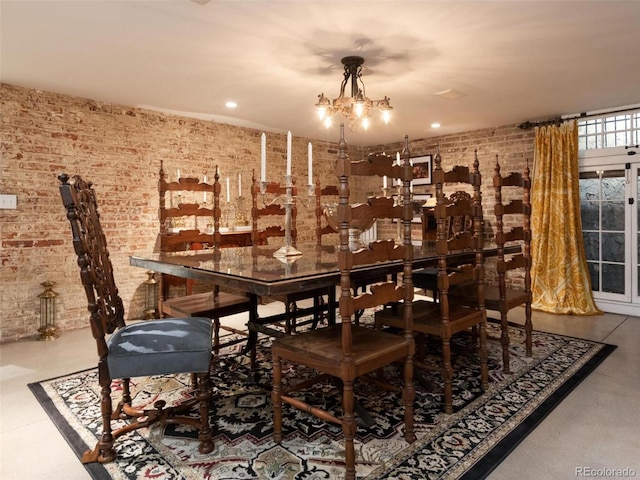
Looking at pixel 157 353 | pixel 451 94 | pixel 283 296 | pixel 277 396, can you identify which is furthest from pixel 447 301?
pixel 451 94

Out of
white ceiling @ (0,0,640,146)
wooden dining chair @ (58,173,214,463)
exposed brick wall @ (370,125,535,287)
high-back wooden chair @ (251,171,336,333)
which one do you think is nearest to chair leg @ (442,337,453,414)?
high-back wooden chair @ (251,171,336,333)

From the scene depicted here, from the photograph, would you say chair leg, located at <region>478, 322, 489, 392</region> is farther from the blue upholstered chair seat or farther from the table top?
the blue upholstered chair seat

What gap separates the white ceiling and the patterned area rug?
2332 millimetres

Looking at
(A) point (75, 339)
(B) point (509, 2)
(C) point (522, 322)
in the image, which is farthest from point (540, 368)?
(A) point (75, 339)

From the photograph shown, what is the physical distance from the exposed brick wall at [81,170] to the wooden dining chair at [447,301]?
3206mm

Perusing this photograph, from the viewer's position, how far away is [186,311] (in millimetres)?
2588

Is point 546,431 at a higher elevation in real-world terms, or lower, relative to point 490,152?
lower

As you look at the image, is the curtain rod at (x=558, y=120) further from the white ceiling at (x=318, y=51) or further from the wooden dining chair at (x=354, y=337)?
the wooden dining chair at (x=354, y=337)

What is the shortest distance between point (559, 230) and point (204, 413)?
4606 millimetres

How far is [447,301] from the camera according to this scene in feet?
7.52

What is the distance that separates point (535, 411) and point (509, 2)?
7.73 feet

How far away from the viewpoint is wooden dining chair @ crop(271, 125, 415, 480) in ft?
5.50

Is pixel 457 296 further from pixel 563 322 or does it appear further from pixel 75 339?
pixel 75 339

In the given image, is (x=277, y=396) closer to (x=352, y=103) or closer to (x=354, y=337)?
Answer: (x=354, y=337)
